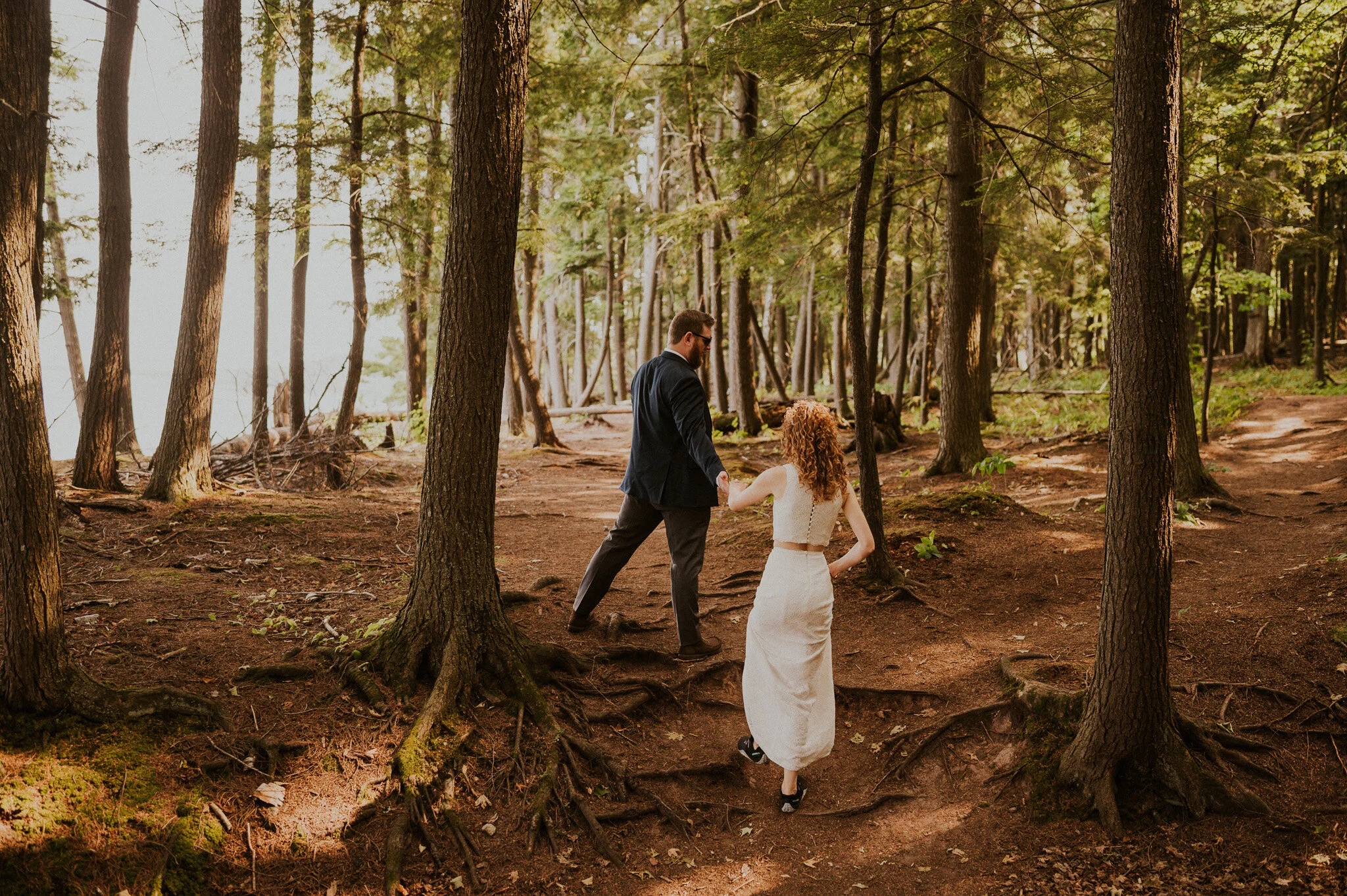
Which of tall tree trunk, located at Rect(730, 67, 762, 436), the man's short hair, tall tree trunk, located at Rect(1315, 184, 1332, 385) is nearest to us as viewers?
the man's short hair

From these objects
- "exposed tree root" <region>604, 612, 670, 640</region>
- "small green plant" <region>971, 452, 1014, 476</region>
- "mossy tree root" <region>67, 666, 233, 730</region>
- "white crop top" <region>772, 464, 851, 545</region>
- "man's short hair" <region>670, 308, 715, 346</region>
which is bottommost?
"exposed tree root" <region>604, 612, 670, 640</region>

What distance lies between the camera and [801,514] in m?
4.34

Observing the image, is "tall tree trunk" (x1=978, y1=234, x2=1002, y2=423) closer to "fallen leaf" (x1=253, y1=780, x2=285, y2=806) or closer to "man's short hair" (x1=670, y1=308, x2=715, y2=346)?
"man's short hair" (x1=670, y1=308, x2=715, y2=346)

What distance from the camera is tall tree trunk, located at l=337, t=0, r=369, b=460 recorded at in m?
12.2

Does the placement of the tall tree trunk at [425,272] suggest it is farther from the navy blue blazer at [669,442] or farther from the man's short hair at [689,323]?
the navy blue blazer at [669,442]

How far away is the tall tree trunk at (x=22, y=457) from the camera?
11.7ft

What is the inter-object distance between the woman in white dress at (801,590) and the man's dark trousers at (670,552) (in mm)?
1099

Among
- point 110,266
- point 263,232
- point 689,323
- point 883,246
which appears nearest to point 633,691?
point 689,323

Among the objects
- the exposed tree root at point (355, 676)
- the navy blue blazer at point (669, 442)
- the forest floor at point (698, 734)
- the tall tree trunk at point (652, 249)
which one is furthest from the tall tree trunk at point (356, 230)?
the tall tree trunk at point (652, 249)

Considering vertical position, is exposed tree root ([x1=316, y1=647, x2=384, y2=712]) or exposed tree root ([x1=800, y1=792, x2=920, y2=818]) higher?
exposed tree root ([x1=316, y1=647, x2=384, y2=712])

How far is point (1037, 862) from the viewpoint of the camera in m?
3.78

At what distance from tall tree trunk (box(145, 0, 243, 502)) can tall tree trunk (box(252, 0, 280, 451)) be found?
70 centimetres

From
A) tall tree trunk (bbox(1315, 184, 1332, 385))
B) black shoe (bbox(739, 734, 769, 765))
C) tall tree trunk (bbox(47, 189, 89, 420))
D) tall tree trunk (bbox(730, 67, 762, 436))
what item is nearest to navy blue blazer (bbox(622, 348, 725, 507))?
black shoe (bbox(739, 734, 769, 765))

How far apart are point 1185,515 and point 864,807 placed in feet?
21.4
